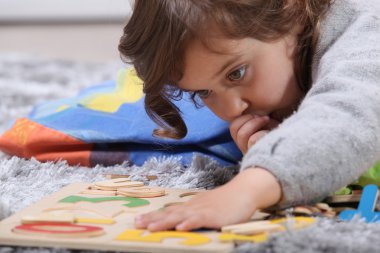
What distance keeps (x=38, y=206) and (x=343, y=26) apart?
1.58 feet

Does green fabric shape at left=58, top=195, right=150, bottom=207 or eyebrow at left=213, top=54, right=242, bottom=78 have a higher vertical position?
eyebrow at left=213, top=54, right=242, bottom=78

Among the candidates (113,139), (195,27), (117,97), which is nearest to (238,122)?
(195,27)

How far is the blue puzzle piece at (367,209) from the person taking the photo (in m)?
0.70

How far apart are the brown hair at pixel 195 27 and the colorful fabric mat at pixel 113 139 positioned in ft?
0.54

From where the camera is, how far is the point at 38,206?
0.75m

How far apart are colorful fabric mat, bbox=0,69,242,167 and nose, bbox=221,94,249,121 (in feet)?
0.55

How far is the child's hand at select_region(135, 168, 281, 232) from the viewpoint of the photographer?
63 centimetres

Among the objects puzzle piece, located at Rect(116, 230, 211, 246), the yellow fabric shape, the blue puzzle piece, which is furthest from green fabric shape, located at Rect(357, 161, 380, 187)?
the yellow fabric shape

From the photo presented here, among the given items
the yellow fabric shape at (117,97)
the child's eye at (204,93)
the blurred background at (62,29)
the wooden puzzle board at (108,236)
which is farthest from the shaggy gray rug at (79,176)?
the blurred background at (62,29)

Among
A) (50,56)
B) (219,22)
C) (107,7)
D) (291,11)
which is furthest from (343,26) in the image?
(50,56)

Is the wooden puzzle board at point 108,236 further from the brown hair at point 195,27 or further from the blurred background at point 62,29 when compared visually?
the blurred background at point 62,29

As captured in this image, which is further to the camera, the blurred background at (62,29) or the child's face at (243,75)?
the blurred background at (62,29)

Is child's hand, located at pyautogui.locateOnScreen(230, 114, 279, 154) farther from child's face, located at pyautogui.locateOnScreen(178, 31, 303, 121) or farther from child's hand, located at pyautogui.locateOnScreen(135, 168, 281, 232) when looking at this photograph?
child's hand, located at pyautogui.locateOnScreen(135, 168, 281, 232)

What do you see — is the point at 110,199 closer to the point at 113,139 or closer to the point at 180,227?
the point at 180,227
